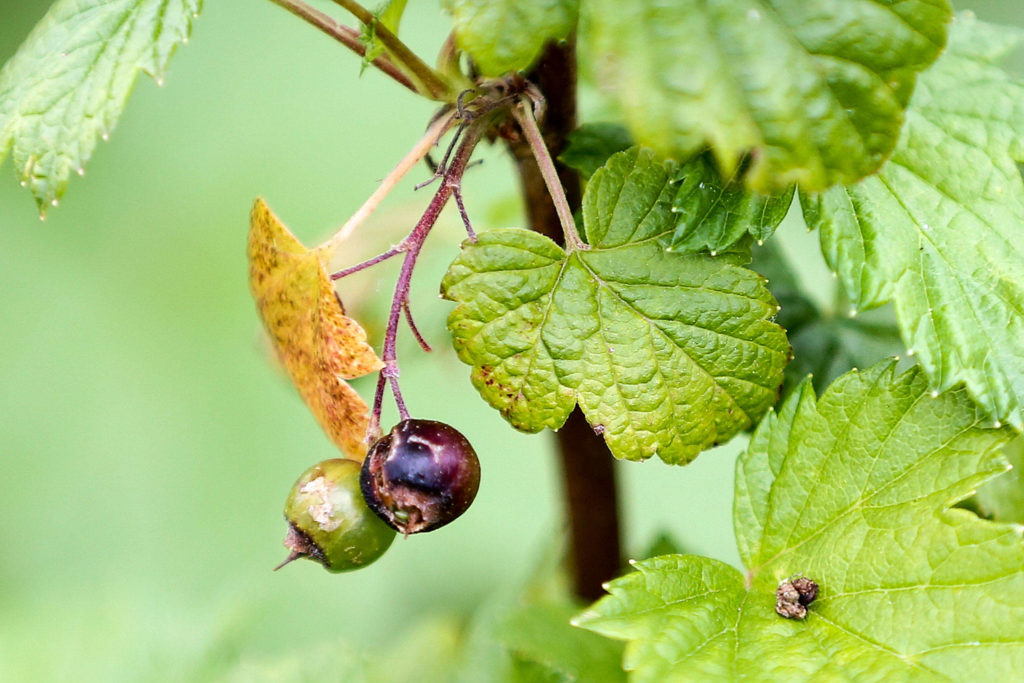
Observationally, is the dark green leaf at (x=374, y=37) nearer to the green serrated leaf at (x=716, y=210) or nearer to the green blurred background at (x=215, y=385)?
the green serrated leaf at (x=716, y=210)

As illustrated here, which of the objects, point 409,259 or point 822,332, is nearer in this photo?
point 409,259

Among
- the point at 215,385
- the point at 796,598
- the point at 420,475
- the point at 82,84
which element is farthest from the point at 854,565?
the point at 215,385

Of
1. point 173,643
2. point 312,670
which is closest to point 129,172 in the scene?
point 173,643

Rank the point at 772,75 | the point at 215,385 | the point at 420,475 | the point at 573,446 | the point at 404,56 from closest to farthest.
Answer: the point at 772,75 → the point at 420,475 → the point at 404,56 → the point at 573,446 → the point at 215,385

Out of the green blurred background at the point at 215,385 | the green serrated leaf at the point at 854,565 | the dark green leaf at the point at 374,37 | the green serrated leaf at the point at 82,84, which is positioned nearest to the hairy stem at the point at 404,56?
the dark green leaf at the point at 374,37

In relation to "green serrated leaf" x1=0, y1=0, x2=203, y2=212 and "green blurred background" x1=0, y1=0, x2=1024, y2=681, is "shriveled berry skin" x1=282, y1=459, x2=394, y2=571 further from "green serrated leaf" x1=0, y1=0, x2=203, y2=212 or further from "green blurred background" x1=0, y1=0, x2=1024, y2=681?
"green blurred background" x1=0, y1=0, x2=1024, y2=681

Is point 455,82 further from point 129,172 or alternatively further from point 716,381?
point 129,172

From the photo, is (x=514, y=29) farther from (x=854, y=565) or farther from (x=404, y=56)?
(x=854, y=565)
